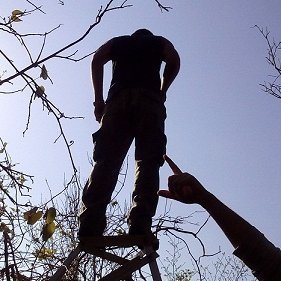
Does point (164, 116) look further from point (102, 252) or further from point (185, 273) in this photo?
point (185, 273)

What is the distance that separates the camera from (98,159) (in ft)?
10.9

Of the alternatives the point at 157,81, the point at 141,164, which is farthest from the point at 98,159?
the point at 157,81

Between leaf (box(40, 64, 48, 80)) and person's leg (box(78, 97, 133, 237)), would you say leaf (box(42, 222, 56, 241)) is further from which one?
leaf (box(40, 64, 48, 80))

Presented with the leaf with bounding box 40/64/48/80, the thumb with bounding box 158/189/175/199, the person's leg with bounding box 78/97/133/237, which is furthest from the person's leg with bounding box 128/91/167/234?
the thumb with bounding box 158/189/175/199

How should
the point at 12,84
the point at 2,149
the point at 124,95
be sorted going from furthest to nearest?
the point at 124,95 → the point at 2,149 → the point at 12,84

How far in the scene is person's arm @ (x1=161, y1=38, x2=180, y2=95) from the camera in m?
3.81

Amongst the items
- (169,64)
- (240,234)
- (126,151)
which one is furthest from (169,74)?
(240,234)

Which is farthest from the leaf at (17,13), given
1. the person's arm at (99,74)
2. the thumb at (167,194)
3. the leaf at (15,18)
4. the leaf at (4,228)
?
the thumb at (167,194)

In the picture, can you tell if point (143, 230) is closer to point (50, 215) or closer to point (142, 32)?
point (50, 215)

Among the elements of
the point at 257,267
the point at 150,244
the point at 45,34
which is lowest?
the point at 257,267

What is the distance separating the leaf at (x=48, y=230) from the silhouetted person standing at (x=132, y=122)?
24.9 inches

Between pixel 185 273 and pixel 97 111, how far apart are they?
10.8m

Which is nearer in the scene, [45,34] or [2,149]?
[45,34]

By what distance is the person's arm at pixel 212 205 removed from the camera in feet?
3.53
